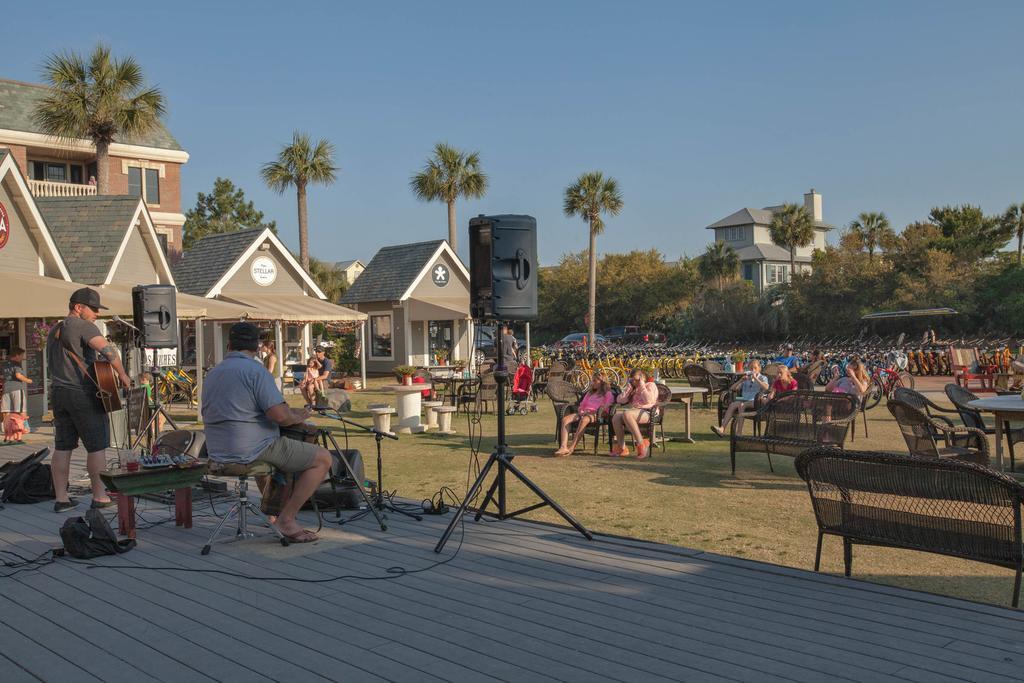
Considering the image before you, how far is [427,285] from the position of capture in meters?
30.8

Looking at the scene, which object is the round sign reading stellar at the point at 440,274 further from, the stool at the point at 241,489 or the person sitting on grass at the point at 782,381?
the stool at the point at 241,489

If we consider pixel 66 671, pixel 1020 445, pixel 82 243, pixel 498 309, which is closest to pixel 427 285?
pixel 82 243

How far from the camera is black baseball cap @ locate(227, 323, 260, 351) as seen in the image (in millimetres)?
5762

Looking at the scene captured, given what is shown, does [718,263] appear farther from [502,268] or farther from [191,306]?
[502,268]

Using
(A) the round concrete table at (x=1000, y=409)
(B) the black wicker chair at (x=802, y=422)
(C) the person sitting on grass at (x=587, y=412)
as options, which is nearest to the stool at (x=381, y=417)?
(C) the person sitting on grass at (x=587, y=412)

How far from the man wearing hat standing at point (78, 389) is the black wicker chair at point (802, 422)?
19.2 feet

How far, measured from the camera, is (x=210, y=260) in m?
25.5

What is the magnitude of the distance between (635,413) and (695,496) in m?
2.65

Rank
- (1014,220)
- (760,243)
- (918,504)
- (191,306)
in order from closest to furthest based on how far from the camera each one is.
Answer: (918,504), (191,306), (1014,220), (760,243)

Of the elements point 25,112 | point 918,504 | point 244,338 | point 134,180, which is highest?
point 25,112

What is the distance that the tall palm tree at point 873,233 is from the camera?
1799 inches

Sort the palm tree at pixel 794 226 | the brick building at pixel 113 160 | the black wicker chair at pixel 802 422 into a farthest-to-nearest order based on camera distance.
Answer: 1. the palm tree at pixel 794 226
2. the brick building at pixel 113 160
3. the black wicker chair at pixel 802 422

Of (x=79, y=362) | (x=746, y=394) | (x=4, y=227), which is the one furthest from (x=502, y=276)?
(x=4, y=227)

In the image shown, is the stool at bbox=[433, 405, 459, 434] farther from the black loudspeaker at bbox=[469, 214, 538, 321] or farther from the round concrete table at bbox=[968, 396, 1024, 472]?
the round concrete table at bbox=[968, 396, 1024, 472]
